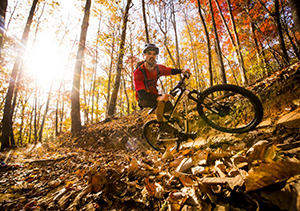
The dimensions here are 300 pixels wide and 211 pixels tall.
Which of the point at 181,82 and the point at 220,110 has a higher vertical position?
the point at 181,82

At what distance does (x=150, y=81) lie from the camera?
3877 millimetres

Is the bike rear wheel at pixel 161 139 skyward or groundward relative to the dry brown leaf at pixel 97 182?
skyward

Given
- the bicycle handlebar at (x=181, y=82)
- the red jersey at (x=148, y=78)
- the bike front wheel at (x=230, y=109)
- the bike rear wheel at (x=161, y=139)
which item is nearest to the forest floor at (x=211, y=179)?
the bike front wheel at (x=230, y=109)

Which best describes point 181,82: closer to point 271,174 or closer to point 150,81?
point 150,81

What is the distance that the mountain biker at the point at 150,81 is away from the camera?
3.55 meters

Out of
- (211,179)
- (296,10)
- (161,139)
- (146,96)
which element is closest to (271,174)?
(211,179)

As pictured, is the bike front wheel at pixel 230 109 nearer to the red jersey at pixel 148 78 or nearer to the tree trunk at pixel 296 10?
the red jersey at pixel 148 78

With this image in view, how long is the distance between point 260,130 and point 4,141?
1425 centimetres

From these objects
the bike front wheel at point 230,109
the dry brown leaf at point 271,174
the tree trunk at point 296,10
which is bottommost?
the dry brown leaf at point 271,174

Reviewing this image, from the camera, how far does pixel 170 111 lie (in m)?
4.00

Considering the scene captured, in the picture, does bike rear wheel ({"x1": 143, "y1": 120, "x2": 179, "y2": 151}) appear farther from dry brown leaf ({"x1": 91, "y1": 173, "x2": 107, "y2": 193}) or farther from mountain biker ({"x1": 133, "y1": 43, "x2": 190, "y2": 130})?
dry brown leaf ({"x1": 91, "y1": 173, "x2": 107, "y2": 193})

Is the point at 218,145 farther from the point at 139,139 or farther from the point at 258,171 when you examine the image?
the point at 139,139

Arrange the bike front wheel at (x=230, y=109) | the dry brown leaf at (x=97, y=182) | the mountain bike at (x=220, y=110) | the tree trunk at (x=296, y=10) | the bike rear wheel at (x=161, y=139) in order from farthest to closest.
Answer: the bike rear wheel at (x=161, y=139) → the tree trunk at (x=296, y=10) → the bike front wheel at (x=230, y=109) → the mountain bike at (x=220, y=110) → the dry brown leaf at (x=97, y=182)

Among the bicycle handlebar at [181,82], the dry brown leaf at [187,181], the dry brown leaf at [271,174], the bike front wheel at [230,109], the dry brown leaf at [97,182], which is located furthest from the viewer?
the bicycle handlebar at [181,82]
